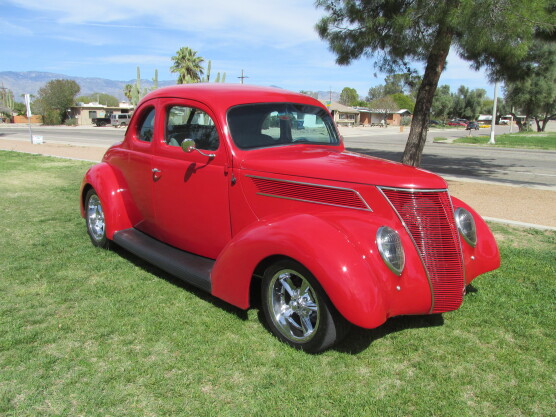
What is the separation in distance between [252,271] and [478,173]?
11597 mm

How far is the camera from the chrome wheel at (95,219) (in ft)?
16.9

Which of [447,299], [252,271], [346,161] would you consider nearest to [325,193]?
[346,161]

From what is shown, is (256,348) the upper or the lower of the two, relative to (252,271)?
lower

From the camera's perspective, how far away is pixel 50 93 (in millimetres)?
60406

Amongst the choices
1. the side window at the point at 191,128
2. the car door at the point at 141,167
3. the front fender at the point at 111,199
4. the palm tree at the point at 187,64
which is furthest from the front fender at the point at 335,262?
the palm tree at the point at 187,64

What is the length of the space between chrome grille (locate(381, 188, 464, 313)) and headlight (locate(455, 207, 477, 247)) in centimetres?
45

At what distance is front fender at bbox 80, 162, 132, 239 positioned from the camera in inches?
186

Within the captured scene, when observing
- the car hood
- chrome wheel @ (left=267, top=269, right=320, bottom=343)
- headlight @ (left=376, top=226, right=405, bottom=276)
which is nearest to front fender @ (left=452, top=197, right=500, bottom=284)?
the car hood

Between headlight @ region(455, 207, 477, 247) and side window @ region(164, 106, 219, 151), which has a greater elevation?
side window @ region(164, 106, 219, 151)

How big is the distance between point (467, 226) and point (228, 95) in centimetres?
227

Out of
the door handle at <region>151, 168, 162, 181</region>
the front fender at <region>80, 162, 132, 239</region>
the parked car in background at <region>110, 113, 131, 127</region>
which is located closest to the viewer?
the door handle at <region>151, 168, 162, 181</region>

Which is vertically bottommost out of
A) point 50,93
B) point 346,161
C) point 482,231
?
point 482,231

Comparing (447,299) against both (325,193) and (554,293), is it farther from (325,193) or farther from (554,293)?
(554,293)

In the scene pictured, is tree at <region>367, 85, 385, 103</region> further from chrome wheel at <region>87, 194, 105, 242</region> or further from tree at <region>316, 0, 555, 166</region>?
chrome wheel at <region>87, 194, 105, 242</region>
